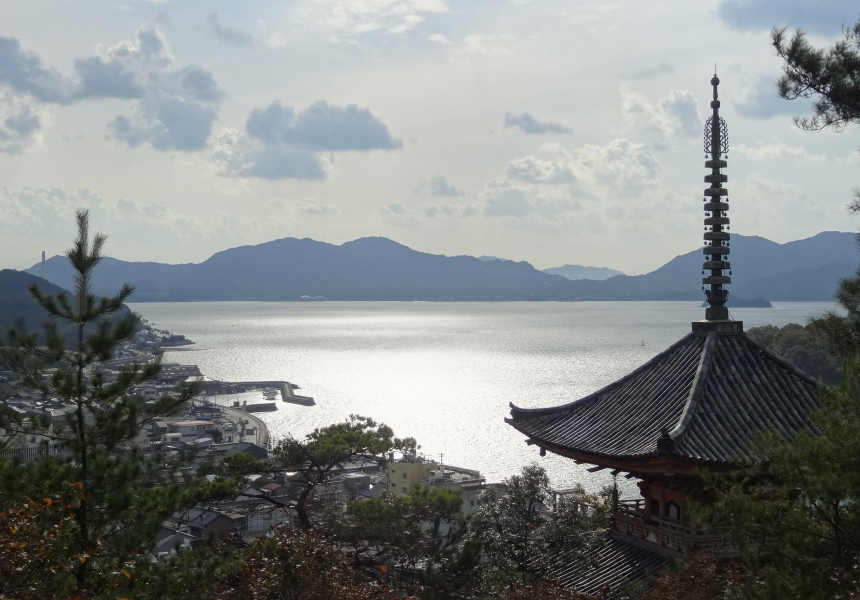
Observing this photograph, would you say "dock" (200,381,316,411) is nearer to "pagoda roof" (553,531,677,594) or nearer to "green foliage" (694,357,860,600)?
"pagoda roof" (553,531,677,594)

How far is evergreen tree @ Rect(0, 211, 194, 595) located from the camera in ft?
28.0

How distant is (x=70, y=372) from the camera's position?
30.2 feet

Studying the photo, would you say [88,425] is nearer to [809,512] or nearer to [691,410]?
[691,410]

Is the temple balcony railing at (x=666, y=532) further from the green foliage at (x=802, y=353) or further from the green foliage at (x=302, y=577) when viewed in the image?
the green foliage at (x=802, y=353)

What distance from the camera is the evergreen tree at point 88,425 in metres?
8.53

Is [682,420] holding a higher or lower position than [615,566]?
higher

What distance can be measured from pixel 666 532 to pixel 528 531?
18.1ft

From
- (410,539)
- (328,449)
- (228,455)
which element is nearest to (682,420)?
(410,539)

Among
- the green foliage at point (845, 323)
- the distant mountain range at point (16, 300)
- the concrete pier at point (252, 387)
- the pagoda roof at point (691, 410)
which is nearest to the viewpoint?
the pagoda roof at point (691, 410)

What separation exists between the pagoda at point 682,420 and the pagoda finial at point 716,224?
0.01 m

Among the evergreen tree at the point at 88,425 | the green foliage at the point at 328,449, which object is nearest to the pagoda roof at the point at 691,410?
the evergreen tree at the point at 88,425

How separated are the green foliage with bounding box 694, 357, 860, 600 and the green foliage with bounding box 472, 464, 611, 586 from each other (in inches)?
157

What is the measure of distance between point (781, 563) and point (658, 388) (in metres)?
2.75

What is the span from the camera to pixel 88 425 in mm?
9438
